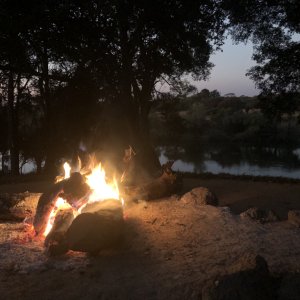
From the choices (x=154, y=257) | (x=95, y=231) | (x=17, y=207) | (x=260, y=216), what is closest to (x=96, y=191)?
(x=95, y=231)

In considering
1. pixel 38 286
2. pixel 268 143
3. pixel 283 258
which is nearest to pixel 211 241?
pixel 283 258

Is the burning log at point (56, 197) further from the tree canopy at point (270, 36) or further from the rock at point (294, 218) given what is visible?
the tree canopy at point (270, 36)

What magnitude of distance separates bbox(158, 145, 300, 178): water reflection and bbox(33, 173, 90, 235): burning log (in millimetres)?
27846

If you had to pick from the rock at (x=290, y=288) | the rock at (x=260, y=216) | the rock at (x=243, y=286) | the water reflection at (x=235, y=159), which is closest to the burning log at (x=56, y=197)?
the rock at (x=260, y=216)

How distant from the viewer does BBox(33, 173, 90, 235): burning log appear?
7.37 meters

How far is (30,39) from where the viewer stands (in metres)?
10.9

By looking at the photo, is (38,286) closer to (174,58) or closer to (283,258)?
(283,258)

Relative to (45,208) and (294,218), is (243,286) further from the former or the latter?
(45,208)

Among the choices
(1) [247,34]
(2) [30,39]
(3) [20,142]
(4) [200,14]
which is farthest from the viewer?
(3) [20,142]

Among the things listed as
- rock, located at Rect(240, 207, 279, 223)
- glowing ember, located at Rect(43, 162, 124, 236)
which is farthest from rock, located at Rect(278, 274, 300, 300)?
glowing ember, located at Rect(43, 162, 124, 236)

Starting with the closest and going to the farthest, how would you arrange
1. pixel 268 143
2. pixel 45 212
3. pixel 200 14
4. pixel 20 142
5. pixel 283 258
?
pixel 283 258
pixel 45 212
pixel 200 14
pixel 20 142
pixel 268 143

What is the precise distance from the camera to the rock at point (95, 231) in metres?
6.16

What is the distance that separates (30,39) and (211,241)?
7.70 m

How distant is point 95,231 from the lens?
6238mm
